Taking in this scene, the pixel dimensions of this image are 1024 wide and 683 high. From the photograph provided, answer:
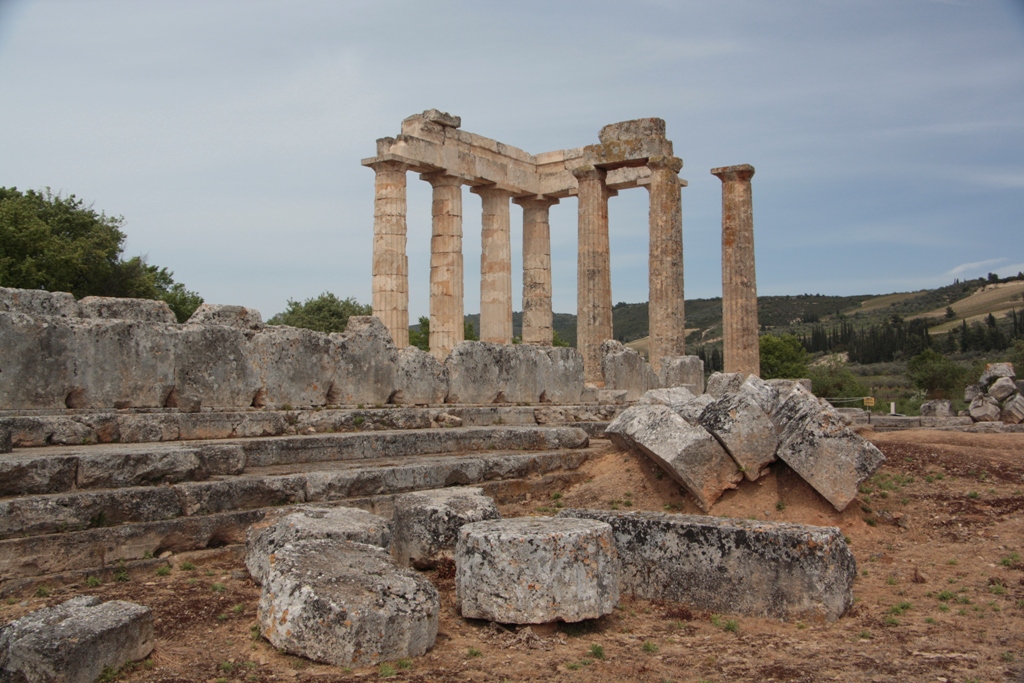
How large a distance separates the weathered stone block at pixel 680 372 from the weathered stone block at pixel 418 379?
9.11 metres

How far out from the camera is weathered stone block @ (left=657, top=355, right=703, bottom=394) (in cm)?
2064

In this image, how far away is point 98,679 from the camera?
4.17 metres

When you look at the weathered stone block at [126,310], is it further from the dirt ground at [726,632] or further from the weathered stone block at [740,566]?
the weathered stone block at [740,566]

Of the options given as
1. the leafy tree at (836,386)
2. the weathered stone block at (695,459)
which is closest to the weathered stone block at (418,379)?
the weathered stone block at (695,459)

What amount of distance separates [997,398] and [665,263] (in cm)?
956

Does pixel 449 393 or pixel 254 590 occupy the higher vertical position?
pixel 449 393

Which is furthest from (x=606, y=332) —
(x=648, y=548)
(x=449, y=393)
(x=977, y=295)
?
(x=977, y=295)

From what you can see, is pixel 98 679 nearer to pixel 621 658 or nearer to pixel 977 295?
pixel 621 658

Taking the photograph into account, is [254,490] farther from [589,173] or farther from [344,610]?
[589,173]

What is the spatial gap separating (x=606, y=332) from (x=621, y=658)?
60.7ft

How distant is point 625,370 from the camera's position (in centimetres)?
1820

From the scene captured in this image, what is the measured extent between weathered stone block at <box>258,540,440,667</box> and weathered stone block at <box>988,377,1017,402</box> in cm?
2306

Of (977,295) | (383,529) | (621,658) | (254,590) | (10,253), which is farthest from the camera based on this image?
(977,295)

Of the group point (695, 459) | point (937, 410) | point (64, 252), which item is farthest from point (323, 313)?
point (695, 459)
